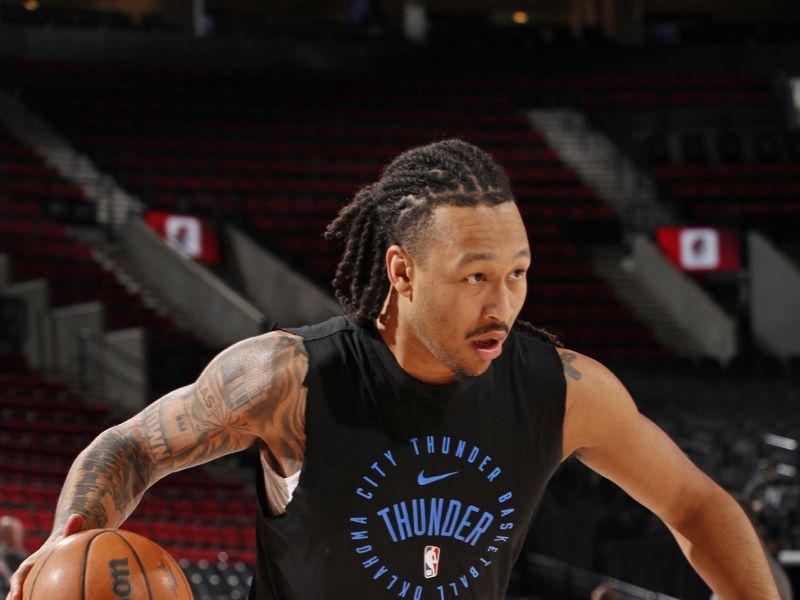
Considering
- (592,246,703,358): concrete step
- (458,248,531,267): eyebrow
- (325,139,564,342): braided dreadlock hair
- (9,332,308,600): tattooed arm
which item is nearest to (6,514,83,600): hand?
(9,332,308,600): tattooed arm

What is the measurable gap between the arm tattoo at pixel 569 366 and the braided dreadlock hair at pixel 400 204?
83mm

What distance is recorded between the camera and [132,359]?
12.2 m

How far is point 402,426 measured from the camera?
2.15 metres

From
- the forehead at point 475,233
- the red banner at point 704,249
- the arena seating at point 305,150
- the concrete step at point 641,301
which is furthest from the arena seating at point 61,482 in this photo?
the red banner at point 704,249

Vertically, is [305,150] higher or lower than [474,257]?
higher

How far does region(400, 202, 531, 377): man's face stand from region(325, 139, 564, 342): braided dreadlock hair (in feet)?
0.12

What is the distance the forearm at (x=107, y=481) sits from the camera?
6.72ft

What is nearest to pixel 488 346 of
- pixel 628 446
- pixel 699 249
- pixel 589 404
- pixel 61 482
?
pixel 589 404

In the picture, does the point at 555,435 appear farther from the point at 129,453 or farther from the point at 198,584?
the point at 198,584

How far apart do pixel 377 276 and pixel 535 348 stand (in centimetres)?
36

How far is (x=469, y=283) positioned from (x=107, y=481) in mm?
732

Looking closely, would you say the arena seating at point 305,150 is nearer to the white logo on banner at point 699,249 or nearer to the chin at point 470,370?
the white logo on banner at point 699,249

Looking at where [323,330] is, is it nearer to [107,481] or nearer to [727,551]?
[107,481]

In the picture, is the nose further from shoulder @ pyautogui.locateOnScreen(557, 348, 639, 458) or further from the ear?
shoulder @ pyautogui.locateOnScreen(557, 348, 639, 458)
